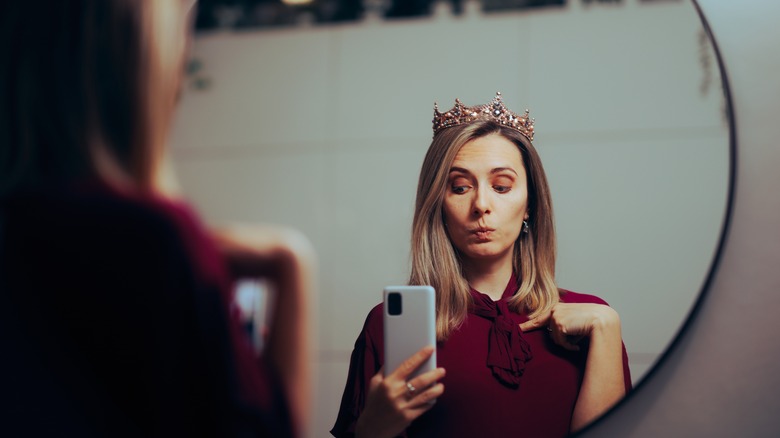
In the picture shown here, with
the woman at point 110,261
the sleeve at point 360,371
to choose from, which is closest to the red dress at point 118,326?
the woman at point 110,261

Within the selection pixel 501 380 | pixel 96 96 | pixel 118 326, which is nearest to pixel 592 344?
pixel 501 380

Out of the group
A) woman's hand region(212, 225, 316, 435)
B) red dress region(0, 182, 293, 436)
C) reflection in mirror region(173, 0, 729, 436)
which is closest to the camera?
red dress region(0, 182, 293, 436)

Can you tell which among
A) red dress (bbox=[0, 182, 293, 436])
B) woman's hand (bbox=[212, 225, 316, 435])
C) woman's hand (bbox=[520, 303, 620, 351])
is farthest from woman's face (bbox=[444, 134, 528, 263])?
red dress (bbox=[0, 182, 293, 436])

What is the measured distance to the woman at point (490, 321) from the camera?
105 cm

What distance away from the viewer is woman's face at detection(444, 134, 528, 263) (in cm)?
107

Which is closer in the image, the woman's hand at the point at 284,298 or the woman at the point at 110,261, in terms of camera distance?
the woman at the point at 110,261

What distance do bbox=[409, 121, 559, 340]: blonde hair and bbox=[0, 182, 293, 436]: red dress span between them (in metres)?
0.29

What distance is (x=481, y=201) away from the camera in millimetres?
1065

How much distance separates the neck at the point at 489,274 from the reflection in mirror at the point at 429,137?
9 cm

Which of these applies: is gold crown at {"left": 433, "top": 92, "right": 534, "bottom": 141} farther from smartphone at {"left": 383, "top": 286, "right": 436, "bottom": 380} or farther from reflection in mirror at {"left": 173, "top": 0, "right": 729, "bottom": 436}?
smartphone at {"left": 383, "top": 286, "right": 436, "bottom": 380}

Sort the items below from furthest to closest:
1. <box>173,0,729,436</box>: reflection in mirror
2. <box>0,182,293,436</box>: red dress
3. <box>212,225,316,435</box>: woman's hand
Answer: <box>173,0,729,436</box>: reflection in mirror → <box>212,225,316,435</box>: woman's hand → <box>0,182,293,436</box>: red dress

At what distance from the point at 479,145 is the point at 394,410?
0.41m

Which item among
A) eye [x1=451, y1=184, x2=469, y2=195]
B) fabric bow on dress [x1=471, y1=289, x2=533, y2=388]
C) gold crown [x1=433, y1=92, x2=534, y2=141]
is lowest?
fabric bow on dress [x1=471, y1=289, x2=533, y2=388]

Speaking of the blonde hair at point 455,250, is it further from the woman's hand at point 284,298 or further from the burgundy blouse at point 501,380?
the woman's hand at point 284,298
